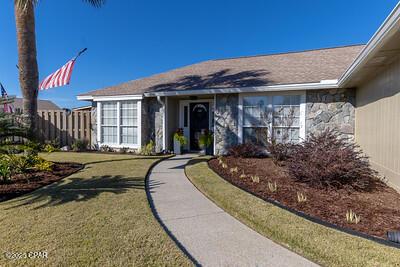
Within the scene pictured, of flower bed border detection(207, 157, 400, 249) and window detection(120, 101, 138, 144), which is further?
window detection(120, 101, 138, 144)

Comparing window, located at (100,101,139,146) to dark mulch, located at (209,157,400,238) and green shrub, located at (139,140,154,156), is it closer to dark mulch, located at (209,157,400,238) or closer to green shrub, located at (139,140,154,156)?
green shrub, located at (139,140,154,156)

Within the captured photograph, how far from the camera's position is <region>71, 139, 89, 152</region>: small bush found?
13.1m

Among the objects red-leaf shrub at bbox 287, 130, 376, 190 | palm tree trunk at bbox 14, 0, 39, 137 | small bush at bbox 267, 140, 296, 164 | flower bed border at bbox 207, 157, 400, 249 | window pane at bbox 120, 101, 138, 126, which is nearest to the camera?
flower bed border at bbox 207, 157, 400, 249

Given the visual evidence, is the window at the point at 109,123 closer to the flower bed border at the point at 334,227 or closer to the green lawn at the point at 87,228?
the green lawn at the point at 87,228

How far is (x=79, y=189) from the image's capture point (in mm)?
5645

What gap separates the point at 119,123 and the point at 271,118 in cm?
729

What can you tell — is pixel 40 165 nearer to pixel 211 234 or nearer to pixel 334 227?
pixel 211 234

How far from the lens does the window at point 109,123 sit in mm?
12945

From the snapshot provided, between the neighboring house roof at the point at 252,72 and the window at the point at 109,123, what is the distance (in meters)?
0.66

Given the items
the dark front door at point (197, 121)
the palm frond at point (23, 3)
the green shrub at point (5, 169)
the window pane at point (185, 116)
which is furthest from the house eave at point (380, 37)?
the palm frond at point (23, 3)

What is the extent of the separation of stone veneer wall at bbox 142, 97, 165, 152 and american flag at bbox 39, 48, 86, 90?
406 cm

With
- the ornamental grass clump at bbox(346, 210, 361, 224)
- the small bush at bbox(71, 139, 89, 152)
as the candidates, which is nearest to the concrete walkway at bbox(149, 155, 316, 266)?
the ornamental grass clump at bbox(346, 210, 361, 224)

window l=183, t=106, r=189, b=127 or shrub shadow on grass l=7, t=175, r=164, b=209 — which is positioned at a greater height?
window l=183, t=106, r=189, b=127

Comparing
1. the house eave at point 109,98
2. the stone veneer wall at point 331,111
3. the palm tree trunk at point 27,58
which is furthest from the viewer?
the house eave at point 109,98
